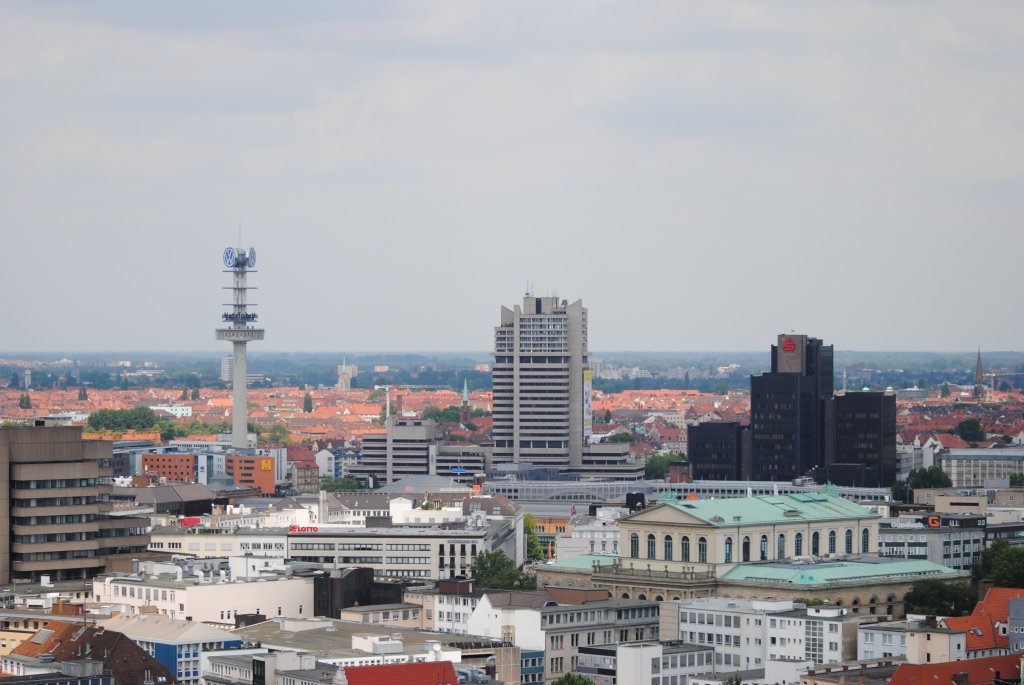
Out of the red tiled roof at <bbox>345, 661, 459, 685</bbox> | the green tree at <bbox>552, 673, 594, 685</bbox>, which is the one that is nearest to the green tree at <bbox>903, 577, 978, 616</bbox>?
the green tree at <bbox>552, 673, 594, 685</bbox>

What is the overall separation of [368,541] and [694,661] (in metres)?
47.4

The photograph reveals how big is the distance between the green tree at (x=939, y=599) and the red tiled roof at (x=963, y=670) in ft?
70.3

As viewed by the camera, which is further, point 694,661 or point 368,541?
point 368,541

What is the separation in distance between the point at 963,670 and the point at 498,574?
50.8m

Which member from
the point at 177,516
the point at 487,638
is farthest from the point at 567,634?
the point at 177,516

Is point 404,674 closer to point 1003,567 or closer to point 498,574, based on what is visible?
point 1003,567

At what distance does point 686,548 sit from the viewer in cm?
14300

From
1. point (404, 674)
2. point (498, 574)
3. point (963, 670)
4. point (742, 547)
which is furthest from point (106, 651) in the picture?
point (498, 574)

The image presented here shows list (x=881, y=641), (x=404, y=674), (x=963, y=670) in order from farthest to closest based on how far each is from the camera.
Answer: (x=881, y=641)
(x=963, y=670)
(x=404, y=674)

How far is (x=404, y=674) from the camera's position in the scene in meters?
99.9

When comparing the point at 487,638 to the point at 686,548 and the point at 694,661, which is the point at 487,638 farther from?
the point at 686,548

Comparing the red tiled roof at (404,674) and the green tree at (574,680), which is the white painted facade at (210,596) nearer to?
the green tree at (574,680)

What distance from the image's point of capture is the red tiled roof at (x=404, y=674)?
98.4 m

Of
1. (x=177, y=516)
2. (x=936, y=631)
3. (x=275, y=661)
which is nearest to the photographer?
(x=275, y=661)
